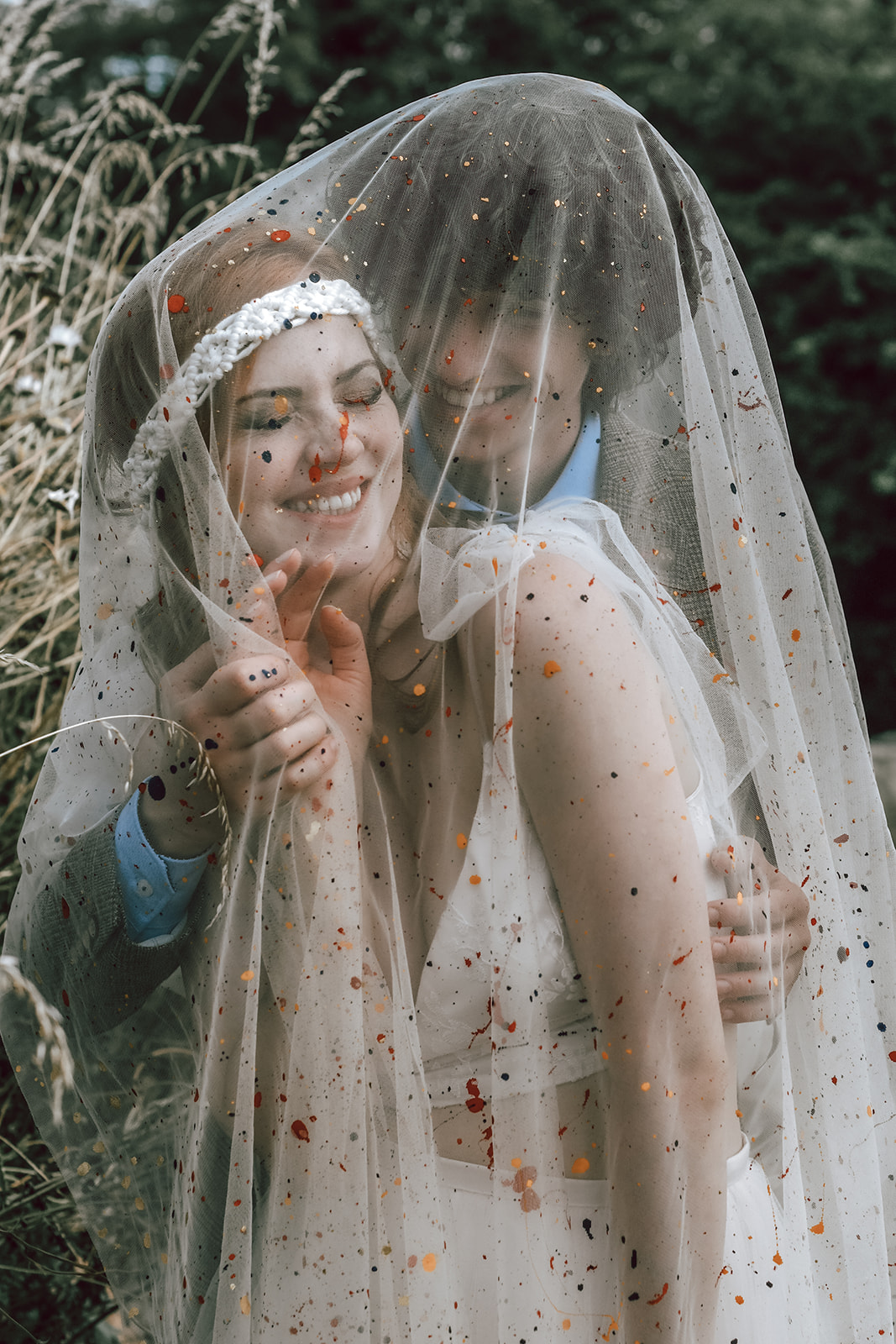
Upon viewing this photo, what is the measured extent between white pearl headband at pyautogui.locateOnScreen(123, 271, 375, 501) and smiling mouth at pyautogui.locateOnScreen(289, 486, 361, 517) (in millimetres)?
164

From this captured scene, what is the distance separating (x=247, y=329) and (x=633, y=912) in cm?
74

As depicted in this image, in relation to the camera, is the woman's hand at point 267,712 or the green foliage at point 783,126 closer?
the woman's hand at point 267,712

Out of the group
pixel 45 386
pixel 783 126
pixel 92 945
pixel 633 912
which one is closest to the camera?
pixel 633 912

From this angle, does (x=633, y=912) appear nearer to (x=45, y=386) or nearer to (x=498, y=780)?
(x=498, y=780)

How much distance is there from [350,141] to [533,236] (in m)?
0.33

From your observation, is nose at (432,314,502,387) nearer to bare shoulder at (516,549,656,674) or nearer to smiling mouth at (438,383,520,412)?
smiling mouth at (438,383,520,412)

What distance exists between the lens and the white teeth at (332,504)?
3.84 feet

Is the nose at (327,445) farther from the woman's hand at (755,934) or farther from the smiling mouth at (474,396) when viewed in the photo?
the woman's hand at (755,934)

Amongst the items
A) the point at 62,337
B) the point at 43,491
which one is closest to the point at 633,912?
the point at 43,491

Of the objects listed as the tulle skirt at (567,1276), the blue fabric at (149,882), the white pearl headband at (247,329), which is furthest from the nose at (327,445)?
the tulle skirt at (567,1276)

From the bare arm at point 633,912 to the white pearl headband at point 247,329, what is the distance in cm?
37

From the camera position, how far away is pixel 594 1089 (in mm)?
1164

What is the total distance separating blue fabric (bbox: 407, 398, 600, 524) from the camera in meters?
1.18

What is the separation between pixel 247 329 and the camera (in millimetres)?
1154
